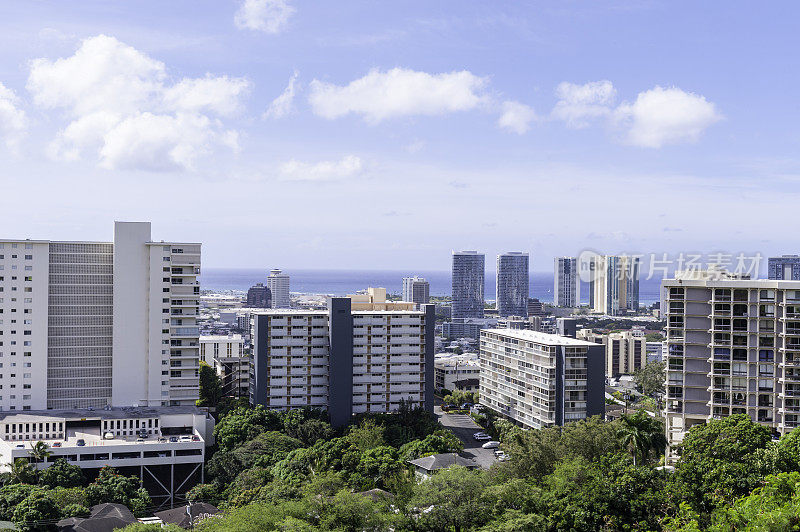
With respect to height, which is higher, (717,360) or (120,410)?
(717,360)

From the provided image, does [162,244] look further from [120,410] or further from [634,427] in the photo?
[634,427]

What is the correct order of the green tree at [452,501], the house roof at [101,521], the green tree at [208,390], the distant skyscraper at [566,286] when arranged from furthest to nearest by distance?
the distant skyscraper at [566,286] < the green tree at [208,390] < the house roof at [101,521] < the green tree at [452,501]

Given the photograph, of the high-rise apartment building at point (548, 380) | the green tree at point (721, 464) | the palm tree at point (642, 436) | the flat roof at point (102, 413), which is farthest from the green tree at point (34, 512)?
the high-rise apartment building at point (548, 380)

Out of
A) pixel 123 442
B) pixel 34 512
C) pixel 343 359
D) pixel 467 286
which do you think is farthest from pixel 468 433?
pixel 467 286

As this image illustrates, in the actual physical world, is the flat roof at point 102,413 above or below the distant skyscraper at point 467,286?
below

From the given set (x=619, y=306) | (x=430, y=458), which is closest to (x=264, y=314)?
(x=430, y=458)

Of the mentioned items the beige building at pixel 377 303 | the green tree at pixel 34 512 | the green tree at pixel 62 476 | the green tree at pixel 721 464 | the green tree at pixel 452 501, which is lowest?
→ the green tree at pixel 62 476

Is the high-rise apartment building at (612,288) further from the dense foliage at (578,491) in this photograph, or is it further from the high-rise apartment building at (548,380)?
the dense foliage at (578,491)
